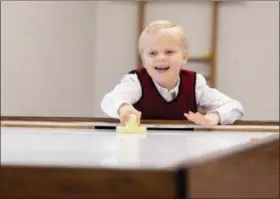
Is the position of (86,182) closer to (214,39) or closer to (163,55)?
(163,55)

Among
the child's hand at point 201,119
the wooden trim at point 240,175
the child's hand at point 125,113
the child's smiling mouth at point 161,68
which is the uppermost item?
the child's smiling mouth at point 161,68

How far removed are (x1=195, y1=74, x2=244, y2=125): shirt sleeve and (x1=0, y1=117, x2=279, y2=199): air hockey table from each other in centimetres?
41

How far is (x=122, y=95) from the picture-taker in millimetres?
1728

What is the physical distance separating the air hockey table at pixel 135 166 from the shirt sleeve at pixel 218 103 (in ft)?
1.35

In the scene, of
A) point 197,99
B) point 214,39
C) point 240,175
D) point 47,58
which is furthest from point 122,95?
point 214,39

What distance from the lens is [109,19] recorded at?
410 centimetres

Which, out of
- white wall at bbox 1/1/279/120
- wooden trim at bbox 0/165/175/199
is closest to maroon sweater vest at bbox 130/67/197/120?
wooden trim at bbox 0/165/175/199

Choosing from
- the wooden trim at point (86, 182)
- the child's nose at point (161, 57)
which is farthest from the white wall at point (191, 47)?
the wooden trim at point (86, 182)

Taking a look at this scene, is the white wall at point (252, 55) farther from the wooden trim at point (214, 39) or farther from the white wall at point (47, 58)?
the white wall at point (47, 58)

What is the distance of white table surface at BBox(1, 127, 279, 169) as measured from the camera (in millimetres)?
851

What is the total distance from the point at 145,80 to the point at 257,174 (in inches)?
33.8

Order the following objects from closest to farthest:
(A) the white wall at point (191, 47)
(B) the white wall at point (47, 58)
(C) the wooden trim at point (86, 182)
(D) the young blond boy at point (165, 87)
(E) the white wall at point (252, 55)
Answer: (C) the wooden trim at point (86, 182) → (D) the young blond boy at point (165, 87) → (B) the white wall at point (47, 58) → (A) the white wall at point (191, 47) → (E) the white wall at point (252, 55)

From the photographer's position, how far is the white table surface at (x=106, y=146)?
851 millimetres

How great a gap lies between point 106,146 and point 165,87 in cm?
80
